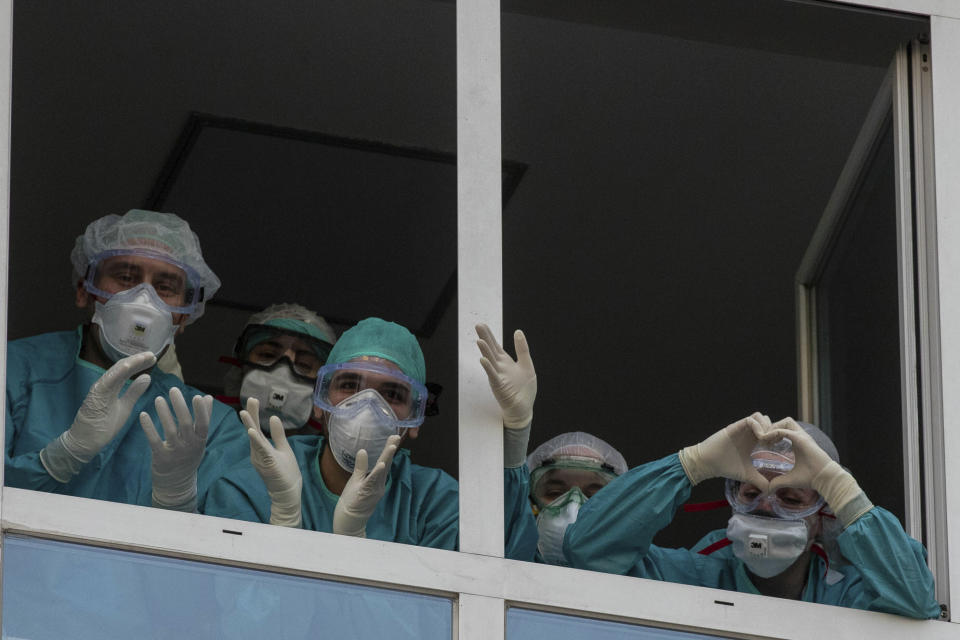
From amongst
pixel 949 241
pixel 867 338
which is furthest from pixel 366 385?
pixel 867 338

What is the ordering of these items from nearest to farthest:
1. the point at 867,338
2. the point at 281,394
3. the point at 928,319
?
the point at 928,319 → the point at 281,394 → the point at 867,338

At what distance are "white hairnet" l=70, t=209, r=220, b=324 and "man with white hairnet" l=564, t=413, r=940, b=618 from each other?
3.91 ft

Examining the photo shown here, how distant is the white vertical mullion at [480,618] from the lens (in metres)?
4.40

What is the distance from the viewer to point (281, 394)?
566cm

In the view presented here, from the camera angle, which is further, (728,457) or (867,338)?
(867,338)

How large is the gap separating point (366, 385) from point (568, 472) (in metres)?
0.71

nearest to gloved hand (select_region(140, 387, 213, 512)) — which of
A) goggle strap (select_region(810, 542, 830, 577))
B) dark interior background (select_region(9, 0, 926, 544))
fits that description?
dark interior background (select_region(9, 0, 926, 544))

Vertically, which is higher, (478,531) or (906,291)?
(906,291)

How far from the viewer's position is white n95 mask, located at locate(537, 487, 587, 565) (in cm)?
520

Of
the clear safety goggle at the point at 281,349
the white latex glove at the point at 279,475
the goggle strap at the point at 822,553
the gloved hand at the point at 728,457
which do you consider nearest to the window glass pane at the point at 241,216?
the clear safety goggle at the point at 281,349

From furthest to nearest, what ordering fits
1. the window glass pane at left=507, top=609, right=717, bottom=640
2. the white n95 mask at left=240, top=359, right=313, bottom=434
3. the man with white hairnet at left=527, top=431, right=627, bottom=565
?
the white n95 mask at left=240, top=359, right=313, bottom=434 → the man with white hairnet at left=527, top=431, right=627, bottom=565 → the window glass pane at left=507, top=609, right=717, bottom=640

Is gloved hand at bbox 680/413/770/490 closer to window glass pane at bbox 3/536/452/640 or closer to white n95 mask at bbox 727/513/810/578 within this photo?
white n95 mask at bbox 727/513/810/578

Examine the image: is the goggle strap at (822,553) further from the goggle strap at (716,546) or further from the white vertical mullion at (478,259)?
the white vertical mullion at (478,259)

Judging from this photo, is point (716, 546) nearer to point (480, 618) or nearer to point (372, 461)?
point (372, 461)
